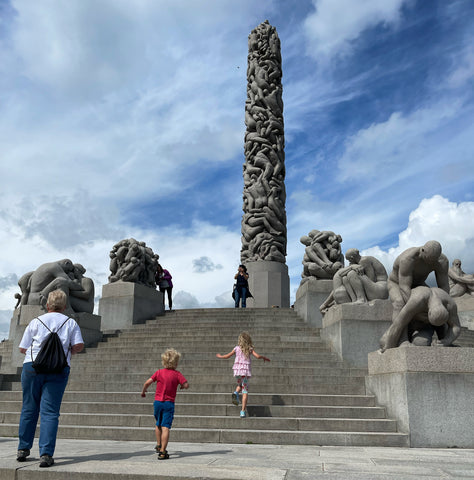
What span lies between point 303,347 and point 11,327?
29.1 ft

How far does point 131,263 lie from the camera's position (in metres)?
16.0

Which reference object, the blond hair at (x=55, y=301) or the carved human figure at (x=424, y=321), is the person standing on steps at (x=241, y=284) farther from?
the blond hair at (x=55, y=301)

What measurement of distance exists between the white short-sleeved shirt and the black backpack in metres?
0.07

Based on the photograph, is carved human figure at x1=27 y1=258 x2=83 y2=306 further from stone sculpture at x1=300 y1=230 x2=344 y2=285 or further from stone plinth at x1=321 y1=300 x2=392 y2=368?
stone plinth at x1=321 y1=300 x2=392 y2=368

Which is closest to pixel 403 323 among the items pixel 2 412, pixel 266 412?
pixel 266 412

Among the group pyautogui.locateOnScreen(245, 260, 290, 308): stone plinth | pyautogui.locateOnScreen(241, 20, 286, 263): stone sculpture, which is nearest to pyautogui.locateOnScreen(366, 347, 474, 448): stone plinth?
pyautogui.locateOnScreen(245, 260, 290, 308): stone plinth

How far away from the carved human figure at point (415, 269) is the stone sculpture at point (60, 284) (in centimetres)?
873

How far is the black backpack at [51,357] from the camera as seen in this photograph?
450 centimetres

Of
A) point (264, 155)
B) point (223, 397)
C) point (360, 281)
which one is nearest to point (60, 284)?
point (223, 397)

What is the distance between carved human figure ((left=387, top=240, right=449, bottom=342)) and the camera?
7.59 metres

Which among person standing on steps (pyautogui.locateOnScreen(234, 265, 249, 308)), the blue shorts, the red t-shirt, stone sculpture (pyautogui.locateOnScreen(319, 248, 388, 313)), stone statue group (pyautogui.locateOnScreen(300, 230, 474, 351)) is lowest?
the blue shorts

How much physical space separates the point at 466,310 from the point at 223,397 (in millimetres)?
11657

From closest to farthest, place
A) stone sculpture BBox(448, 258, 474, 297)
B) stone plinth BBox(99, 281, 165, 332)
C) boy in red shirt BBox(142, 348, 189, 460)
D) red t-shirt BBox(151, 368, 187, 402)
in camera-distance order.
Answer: boy in red shirt BBox(142, 348, 189, 460)
red t-shirt BBox(151, 368, 187, 402)
stone plinth BBox(99, 281, 165, 332)
stone sculpture BBox(448, 258, 474, 297)

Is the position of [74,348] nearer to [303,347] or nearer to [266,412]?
[266,412]
